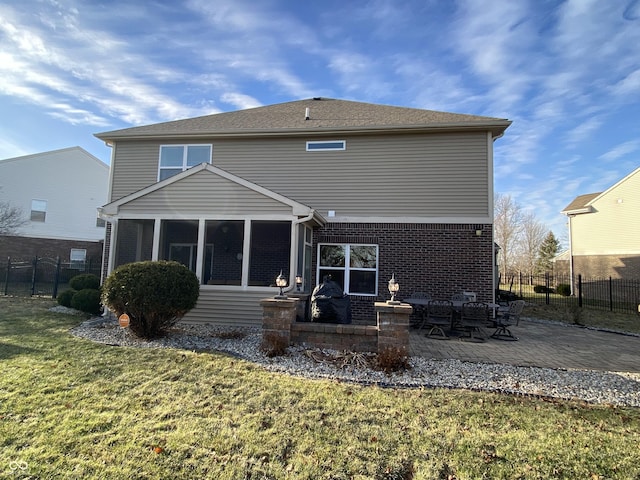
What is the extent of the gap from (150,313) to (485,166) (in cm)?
964

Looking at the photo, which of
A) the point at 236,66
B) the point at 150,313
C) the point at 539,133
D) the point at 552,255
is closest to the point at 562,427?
the point at 150,313

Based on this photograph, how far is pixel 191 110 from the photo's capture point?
13555 mm

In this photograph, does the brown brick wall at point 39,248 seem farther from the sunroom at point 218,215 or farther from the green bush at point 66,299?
the sunroom at point 218,215

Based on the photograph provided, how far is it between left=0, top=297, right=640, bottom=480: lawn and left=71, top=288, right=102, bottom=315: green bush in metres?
4.55

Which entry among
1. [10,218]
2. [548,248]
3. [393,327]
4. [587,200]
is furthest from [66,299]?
[548,248]

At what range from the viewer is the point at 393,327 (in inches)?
216

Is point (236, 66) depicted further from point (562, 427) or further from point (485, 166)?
point (562, 427)

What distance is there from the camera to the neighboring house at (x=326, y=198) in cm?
866

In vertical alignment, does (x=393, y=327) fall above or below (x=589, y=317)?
above

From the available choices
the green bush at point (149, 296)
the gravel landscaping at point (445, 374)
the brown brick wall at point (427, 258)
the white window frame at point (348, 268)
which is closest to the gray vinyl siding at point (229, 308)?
the green bush at point (149, 296)

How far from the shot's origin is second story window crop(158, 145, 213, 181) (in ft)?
37.1

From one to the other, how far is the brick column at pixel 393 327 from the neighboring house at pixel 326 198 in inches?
128

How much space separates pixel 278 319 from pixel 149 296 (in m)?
2.62

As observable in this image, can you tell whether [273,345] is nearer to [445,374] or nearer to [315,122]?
[445,374]
